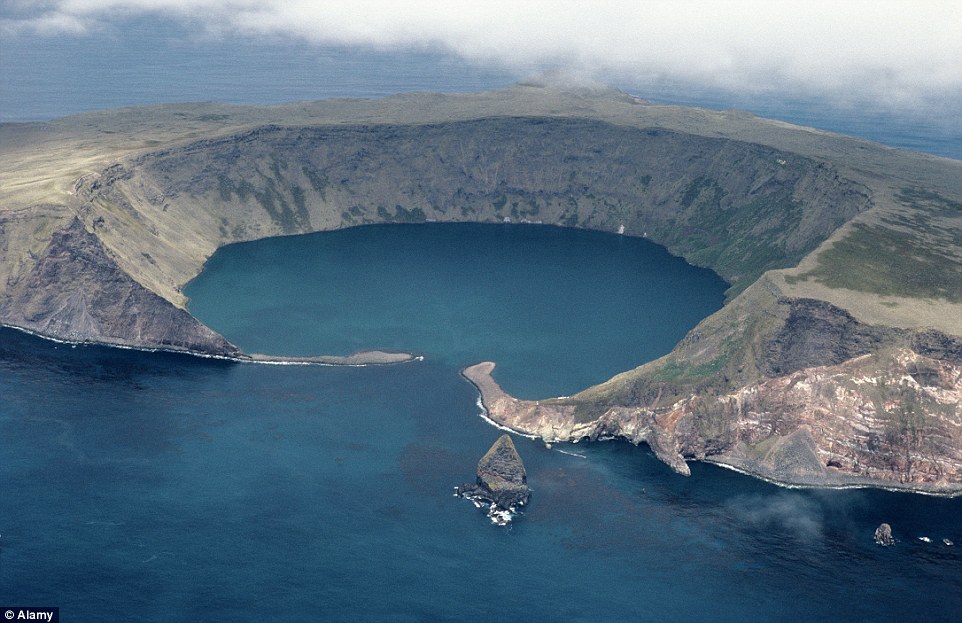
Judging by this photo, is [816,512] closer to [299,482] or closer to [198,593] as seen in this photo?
[299,482]

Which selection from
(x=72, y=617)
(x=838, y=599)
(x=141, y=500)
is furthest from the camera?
(x=141, y=500)

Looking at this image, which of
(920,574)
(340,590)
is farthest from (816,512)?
(340,590)

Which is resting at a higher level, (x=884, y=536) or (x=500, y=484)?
(x=500, y=484)

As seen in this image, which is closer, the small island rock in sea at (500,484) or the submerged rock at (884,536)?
the submerged rock at (884,536)

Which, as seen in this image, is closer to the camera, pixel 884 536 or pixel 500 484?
pixel 884 536
